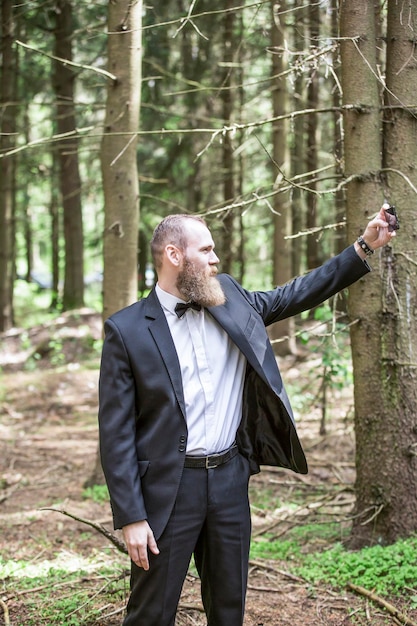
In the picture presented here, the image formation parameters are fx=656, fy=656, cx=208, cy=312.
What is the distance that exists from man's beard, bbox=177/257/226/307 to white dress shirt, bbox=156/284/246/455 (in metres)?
0.12

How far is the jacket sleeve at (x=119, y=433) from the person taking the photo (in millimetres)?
2965

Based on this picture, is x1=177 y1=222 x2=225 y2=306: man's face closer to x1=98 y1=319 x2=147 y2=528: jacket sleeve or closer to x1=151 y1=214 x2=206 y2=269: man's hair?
x1=151 y1=214 x2=206 y2=269: man's hair

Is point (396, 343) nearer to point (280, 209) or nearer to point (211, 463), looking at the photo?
point (211, 463)

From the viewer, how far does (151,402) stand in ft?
10.2

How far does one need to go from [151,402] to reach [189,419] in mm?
206

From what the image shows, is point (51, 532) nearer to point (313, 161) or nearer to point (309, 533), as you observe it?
point (309, 533)

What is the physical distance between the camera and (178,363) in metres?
3.12

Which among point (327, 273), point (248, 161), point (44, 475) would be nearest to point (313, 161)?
point (248, 161)

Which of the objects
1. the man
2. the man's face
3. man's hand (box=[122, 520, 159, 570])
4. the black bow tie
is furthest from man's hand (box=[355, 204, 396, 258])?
man's hand (box=[122, 520, 159, 570])

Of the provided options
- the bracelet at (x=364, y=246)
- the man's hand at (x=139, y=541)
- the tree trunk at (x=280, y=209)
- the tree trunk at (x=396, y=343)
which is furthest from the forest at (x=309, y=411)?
the man's hand at (x=139, y=541)

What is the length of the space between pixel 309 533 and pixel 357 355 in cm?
179

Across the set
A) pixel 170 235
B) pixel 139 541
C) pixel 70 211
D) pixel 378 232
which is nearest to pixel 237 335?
pixel 170 235

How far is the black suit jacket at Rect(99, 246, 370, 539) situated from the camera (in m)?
3.01

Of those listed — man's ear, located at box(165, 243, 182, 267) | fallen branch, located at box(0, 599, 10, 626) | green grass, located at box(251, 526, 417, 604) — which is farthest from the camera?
green grass, located at box(251, 526, 417, 604)
